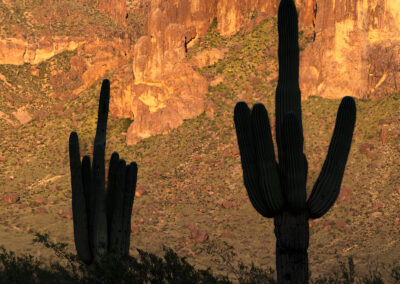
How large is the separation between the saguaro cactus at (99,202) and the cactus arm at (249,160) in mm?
3269

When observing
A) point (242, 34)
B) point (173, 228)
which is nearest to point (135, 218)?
point (173, 228)

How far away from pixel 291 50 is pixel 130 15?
81.6 m

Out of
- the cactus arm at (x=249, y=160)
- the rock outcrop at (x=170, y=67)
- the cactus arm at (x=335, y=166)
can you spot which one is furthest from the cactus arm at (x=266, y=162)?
the rock outcrop at (x=170, y=67)

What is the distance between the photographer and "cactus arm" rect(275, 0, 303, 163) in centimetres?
796

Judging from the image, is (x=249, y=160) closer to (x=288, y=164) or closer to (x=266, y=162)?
(x=266, y=162)

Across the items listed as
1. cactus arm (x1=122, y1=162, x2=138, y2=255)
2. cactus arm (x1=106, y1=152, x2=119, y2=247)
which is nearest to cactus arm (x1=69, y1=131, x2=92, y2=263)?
cactus arm (x1=106, y1=152, x2=119, y2=247)

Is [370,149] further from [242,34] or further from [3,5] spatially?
[3,5]

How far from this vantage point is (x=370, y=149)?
31.0 m

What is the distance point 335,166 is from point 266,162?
124 cm

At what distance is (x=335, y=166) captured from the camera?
25.5 ft

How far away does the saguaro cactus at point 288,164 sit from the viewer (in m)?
7.55

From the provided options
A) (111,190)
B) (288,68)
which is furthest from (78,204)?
(288,68)

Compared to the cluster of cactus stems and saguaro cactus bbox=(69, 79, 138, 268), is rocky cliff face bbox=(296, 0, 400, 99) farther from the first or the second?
the cluster of cactus stems

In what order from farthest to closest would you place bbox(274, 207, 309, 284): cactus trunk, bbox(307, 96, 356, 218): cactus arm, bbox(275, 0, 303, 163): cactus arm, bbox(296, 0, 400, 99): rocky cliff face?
bbox(296, 0, 400, 99): rocky cliff face, bbox(275, 0, 303, 163): cactus arm, bbox(307, 96, 356, 218): cactus arm, bbox(274, 207, 309, 284): cactus trunk
